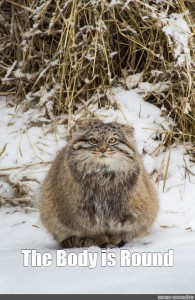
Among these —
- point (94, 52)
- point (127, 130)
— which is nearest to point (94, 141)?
point (127, 130)

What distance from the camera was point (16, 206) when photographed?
582cm

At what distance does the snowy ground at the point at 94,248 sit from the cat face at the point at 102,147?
507 mm

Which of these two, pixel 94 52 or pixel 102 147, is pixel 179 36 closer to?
pixel 94 52

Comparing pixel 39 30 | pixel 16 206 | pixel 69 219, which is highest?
pixel 39 30

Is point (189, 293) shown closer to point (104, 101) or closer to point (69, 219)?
point (69, 219)

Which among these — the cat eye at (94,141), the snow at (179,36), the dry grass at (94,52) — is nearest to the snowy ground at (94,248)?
the dry grass at (94,52)

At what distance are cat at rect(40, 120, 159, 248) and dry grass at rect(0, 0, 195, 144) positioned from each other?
1553mm

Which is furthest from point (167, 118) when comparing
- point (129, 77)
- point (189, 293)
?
point (189, 293)

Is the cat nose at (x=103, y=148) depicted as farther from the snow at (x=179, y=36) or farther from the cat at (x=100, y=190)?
the snow at (x=179, y=36)

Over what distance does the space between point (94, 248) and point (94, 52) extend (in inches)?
87.2

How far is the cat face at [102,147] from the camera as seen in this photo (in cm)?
434

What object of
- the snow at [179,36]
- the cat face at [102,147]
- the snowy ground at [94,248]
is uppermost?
the snow at [179,36]

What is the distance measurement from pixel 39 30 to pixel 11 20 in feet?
1.16

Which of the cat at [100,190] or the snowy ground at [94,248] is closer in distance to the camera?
the snowy ground at [94,248]
